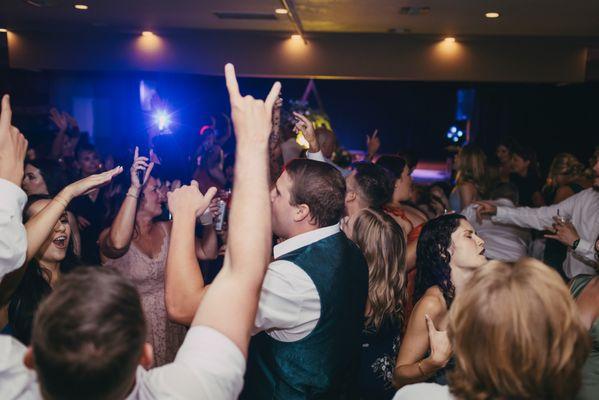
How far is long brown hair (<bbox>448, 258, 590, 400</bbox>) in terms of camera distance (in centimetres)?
88

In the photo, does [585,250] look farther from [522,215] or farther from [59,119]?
[59,119]

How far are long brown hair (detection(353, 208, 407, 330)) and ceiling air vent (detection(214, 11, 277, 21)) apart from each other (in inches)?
139

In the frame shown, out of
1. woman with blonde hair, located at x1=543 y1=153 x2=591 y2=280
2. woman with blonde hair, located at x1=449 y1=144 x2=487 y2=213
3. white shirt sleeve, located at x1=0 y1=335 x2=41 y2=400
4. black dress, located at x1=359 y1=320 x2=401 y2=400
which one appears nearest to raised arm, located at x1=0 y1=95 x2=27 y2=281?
white shirt sleeve, located at x1=0 y1=335 x2=41 y2=400

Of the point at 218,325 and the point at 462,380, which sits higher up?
the point at 218,325

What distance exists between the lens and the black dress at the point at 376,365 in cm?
207

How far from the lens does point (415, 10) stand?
479 centimetres

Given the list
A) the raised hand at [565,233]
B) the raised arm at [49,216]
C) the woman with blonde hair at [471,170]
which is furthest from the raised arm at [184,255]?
the woman with blonde hair at [471,170]

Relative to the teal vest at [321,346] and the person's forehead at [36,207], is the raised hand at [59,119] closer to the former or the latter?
the person's forehead at [36,207]

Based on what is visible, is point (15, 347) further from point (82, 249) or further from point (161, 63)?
point (161, 63)

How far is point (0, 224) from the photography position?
1022mm

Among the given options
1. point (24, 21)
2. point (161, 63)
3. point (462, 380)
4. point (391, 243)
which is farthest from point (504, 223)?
point (24, 21)

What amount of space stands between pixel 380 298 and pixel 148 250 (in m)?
1.16

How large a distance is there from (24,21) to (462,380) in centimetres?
665

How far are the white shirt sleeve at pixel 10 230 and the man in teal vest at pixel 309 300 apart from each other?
0.60 meters
